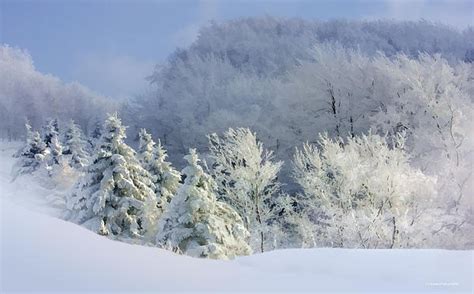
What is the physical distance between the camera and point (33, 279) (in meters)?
4.46

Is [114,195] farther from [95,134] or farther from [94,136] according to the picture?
[95,134]

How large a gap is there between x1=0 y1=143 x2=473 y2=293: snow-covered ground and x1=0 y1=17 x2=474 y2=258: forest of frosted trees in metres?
3.20

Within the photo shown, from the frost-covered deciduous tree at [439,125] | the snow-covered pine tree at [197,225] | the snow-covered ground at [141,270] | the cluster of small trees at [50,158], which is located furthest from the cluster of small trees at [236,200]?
the snow-covered ground at [141,270]

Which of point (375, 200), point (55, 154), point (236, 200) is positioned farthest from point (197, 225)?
point (55, 154)

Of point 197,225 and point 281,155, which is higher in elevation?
point 281,155

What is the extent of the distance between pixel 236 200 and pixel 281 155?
426 inches

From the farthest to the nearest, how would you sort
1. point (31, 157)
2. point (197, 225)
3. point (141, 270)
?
point (31, 157) < point (197, 225) < point (141, 270)

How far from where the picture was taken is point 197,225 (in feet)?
56.0

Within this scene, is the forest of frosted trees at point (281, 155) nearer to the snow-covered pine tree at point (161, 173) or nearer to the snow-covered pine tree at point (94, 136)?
the snow-covered pine tree at point (161, 173)

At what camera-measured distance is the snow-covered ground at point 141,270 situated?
4621 mm

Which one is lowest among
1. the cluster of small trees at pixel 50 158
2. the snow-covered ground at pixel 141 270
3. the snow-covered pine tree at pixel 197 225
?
the snow-covered ground at pixel 141 270

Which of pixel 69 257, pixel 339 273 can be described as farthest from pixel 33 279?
pixel 339 273

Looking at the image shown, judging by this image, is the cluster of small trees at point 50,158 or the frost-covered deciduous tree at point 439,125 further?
the cluster of small trees at point 50,158

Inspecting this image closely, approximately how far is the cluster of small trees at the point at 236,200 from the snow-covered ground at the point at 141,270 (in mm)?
9143
